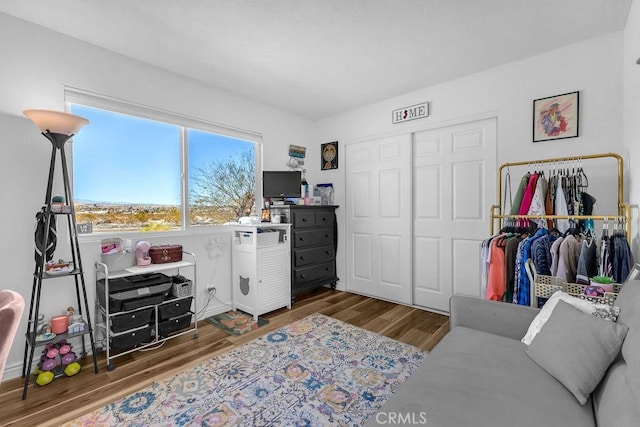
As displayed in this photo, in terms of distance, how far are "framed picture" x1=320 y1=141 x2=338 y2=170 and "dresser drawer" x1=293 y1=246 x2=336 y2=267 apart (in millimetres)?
1163

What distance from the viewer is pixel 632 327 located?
980mm

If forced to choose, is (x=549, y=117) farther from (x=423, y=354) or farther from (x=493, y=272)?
(x=423, y=354)

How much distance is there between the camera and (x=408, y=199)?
3.32 meters

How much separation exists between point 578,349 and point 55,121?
9.98 ft

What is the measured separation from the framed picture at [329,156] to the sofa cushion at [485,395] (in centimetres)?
299

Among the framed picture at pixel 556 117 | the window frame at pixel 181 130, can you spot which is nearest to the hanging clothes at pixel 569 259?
the framed picture at pixel 556 117

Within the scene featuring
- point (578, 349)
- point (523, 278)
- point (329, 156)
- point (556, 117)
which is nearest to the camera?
point (578, 349)

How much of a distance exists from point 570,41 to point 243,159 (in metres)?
3.26

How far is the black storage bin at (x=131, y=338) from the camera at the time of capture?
2.13 m

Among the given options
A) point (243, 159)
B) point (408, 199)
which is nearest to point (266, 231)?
point (243, 159)

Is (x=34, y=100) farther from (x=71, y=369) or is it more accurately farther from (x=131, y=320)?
(x=71, y=369)

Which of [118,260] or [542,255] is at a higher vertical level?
[542,255]

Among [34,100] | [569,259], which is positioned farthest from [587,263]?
[34,100]

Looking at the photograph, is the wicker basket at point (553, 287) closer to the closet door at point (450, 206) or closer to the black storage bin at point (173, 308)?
the closet door at point (450, 206)
